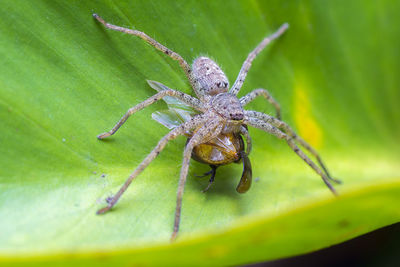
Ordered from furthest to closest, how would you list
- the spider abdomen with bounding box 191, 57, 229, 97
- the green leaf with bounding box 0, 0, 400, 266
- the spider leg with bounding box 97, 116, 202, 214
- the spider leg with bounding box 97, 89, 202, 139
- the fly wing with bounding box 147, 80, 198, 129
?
the spider abdomen with bounding box 191, 57, 229, 97, the fly wing with bounding box 147, 80, 198, 129, the spider leg with bounding box 97, 89, 202, 139, the spider leg with bounding box 97, 116, 202, 214, the green leaf with bounding box 0, 0, 400, 266

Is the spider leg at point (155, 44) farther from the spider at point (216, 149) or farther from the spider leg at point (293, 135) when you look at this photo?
the spider leg at point (293, 135)

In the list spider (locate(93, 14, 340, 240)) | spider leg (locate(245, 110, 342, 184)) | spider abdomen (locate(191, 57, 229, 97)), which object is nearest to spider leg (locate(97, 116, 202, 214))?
spider (locate(93, 14, 340, 240))

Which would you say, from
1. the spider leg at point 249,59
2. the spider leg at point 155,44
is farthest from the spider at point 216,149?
the spider leg at point 249,59

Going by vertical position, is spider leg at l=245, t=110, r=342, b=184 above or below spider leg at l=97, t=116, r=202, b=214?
above

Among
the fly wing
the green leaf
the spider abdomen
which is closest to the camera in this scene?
the green leaf

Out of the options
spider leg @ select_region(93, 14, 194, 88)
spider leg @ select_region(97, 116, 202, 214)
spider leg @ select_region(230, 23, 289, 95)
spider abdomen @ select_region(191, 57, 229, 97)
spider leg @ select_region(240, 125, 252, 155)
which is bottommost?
spider leg @ select_region(97, 116, 202, 214)

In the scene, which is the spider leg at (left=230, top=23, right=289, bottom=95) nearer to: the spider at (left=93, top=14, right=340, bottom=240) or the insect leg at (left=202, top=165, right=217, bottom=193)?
the spider at (left=93, top=14, right=340, bottom=240)

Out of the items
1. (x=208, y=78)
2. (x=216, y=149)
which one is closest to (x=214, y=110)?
(x=208, y=78)
